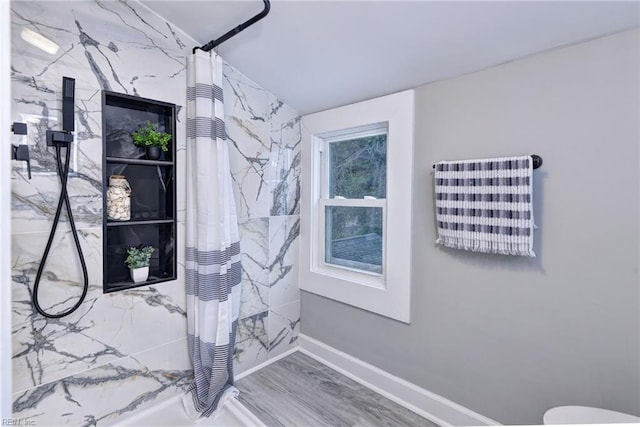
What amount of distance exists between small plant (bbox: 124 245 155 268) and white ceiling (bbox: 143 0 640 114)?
1.25m

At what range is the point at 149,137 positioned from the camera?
1.60 m

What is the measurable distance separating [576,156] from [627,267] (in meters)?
0.47

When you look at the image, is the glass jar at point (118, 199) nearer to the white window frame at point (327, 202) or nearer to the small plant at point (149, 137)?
the small plant at point (149, 137)

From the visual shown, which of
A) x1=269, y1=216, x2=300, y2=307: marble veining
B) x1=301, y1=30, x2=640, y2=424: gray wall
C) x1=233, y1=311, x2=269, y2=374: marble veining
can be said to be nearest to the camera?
x1=301, y1=30, x2=640, y2=424: gray wall

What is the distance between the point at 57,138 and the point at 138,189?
454 millimetres

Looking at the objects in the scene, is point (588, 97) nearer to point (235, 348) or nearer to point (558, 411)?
point (558, 411)

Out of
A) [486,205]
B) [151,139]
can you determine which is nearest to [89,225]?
[151,139]

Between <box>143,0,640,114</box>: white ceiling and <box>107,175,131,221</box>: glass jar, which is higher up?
<box>143,0,640,114</box>: white ceiling

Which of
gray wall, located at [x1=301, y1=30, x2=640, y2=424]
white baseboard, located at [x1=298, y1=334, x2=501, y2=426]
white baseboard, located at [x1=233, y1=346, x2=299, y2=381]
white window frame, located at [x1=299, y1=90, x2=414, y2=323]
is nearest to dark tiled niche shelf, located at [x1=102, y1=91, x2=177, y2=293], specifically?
white baseboard, located at [x1=233, y1=346, x2=299, y2=381]

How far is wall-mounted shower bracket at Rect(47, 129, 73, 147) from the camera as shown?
50.5 inches

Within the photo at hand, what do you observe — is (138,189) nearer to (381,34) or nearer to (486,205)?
(381,34)

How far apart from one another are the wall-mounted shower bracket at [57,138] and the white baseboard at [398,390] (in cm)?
195

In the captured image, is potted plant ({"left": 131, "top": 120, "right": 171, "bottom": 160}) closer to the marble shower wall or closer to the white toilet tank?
the marble shower wall

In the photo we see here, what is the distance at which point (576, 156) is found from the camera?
49.1 inches
